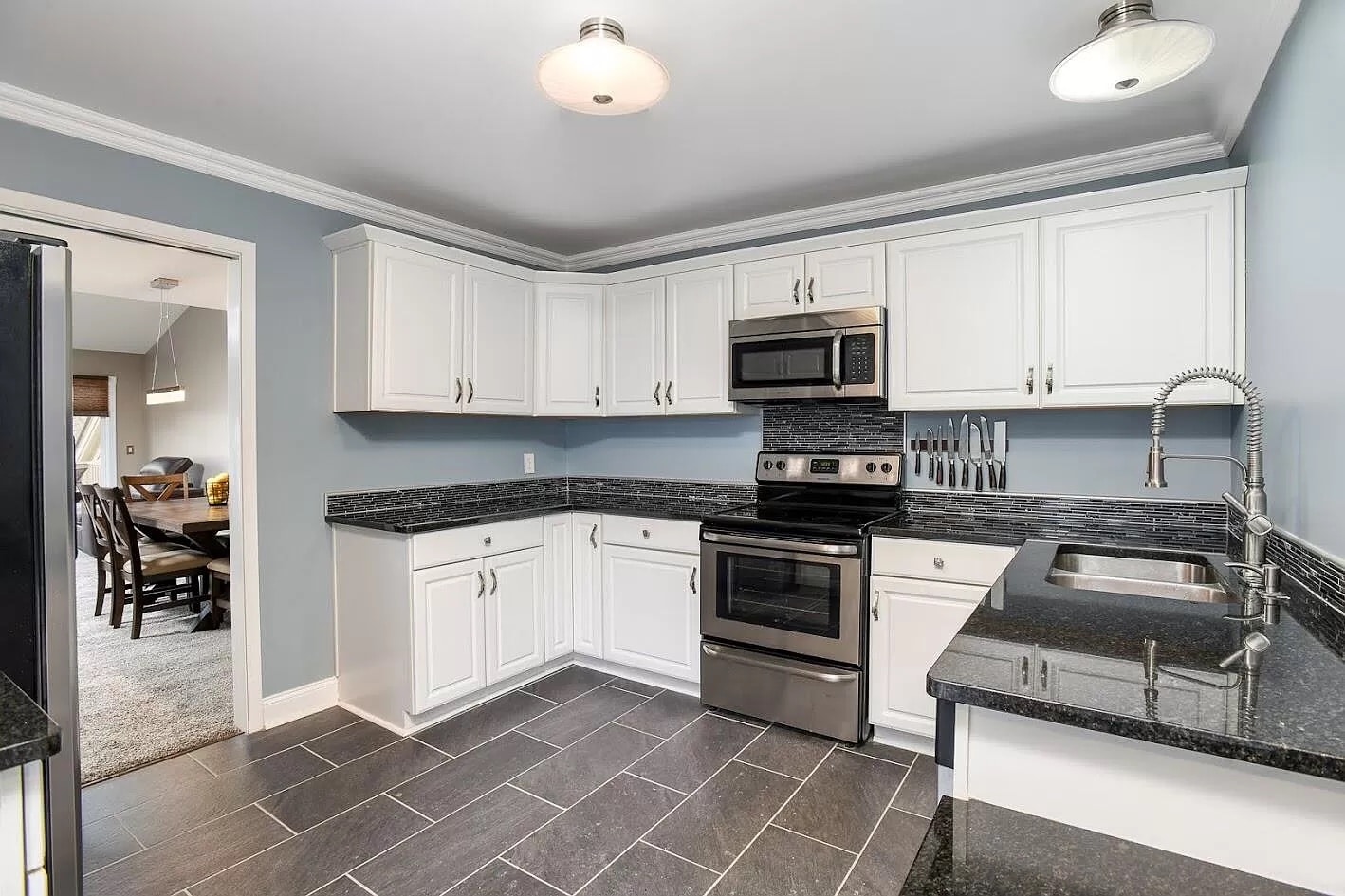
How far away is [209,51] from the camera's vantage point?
1970 millimetres

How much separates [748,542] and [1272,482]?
5.62 ft

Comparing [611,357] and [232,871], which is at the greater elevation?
[611,357]

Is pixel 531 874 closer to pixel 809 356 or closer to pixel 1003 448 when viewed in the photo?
pixel 809 356

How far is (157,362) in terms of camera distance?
8148 mm

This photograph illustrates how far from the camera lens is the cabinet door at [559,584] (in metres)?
3.41

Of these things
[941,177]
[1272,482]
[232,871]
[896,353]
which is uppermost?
[941,177]

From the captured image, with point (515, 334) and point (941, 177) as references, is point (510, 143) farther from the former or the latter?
point (941, 177)

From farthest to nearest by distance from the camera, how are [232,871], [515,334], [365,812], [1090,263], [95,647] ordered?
[95,647] < [515,334] < [1090,263] < [365,812] < [232,871]

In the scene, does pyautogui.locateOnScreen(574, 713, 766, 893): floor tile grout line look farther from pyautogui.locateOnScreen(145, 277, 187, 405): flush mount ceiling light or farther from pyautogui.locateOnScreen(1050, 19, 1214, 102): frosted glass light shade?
pyautogui.locateOnScreen(145, 277, 187, 405): flush mount ceiling light

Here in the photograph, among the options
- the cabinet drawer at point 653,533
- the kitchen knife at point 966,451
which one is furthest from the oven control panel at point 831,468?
the cabinet drawer at point 653,533

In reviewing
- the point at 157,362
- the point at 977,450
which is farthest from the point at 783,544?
the point at 157,362

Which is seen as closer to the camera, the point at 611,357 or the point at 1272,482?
the point at 1272,482

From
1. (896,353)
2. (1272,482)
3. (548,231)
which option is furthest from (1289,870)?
(548,231)

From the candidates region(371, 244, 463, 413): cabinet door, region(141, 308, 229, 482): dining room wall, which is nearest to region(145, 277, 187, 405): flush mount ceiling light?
region(141, 308, 229, 482): dining room wall
